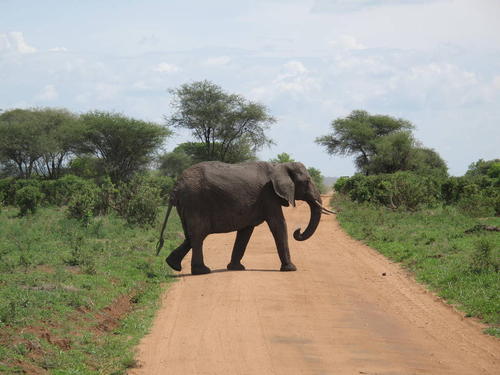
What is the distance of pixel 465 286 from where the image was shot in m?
13.5

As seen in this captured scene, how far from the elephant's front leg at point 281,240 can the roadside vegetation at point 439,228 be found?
262 centimetres

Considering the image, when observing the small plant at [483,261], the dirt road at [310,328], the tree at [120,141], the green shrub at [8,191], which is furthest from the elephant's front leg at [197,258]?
the tree at [120,141]

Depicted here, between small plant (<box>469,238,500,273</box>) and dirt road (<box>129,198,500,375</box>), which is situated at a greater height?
small plant (<box>469,238,500,273</box>)

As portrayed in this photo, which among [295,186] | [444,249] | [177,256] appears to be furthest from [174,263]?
[444,249]

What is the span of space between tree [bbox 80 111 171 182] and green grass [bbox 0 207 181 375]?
96.6 feet

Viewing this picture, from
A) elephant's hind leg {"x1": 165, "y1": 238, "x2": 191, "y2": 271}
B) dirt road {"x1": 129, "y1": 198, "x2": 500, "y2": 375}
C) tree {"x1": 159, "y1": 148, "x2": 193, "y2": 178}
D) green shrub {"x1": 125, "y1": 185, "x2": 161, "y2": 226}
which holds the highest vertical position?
tree {"x1": 159, "y1": 148, "x2": 193, "y2": 178}

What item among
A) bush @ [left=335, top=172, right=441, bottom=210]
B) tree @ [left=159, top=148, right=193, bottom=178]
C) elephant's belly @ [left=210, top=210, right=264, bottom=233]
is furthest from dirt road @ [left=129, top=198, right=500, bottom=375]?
tree @ [left=159, top=148, right=193, bottom=178]

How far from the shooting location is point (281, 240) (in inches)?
623

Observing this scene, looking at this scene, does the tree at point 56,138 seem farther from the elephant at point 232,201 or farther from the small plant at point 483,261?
the small plant at point 483,261

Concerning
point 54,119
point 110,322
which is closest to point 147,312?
point 110,322

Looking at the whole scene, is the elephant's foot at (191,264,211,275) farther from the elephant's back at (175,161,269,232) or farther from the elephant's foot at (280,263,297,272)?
the elephant's foot at (280,263,297,272)

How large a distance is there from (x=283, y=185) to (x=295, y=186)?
0.67m

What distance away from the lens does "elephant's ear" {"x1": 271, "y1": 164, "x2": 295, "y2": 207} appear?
1584 cm

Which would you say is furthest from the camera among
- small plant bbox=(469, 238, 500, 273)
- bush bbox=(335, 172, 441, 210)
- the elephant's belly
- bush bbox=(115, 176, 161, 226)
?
bush bbox=(335, 172, 441, 210)
